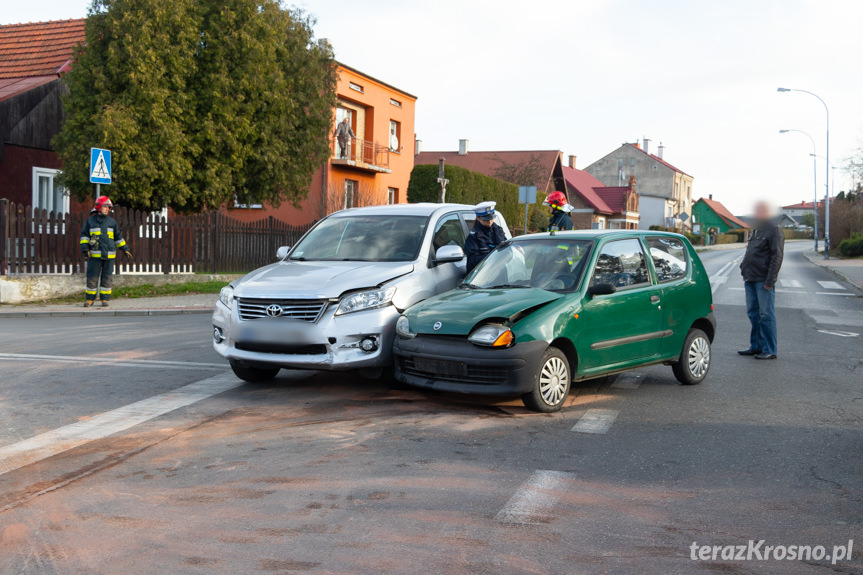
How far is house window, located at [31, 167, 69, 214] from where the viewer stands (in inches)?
896

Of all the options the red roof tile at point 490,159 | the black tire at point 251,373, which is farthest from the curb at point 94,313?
the red roof tile at point 490,159

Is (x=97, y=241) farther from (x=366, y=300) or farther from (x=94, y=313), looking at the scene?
(x=366, y=300)

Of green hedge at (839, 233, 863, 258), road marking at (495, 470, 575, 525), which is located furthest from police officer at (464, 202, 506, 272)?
green hedge at (839, 233, 863, 258)

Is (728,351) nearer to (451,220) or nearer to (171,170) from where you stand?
(451,220)

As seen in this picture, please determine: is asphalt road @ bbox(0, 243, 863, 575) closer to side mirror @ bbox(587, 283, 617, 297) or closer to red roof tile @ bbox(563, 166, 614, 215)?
side mirror @ bbox(587, 283, 617, 297)

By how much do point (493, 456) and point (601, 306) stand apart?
2.25 m

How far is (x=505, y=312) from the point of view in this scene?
6.64m

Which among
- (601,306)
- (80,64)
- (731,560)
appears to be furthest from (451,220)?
(80,64)

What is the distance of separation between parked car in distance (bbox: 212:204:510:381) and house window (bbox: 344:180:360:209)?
81.2 ft

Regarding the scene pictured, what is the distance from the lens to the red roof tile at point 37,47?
2461cm

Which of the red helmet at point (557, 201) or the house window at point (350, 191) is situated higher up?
the house window at point (350, 191)

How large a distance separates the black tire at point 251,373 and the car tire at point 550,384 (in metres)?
2.70

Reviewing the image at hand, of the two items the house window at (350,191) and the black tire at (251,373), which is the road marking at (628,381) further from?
the house window at (350,191)

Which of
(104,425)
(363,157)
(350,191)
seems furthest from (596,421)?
(363,157)
